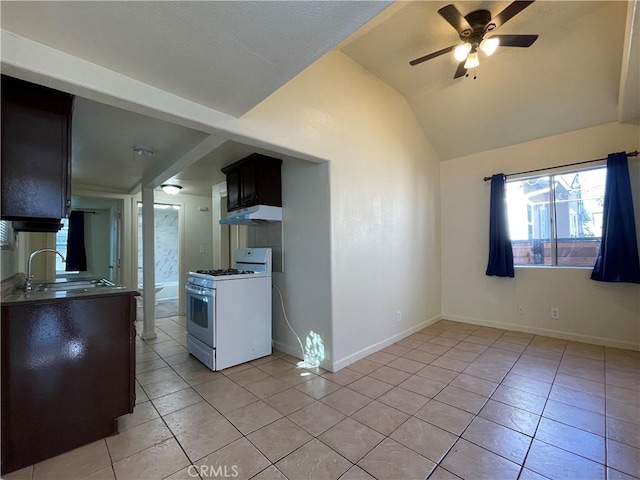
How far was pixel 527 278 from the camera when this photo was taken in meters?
3.96

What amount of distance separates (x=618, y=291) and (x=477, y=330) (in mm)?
1619

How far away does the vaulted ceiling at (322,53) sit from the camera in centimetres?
122

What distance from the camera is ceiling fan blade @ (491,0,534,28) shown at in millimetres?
2031

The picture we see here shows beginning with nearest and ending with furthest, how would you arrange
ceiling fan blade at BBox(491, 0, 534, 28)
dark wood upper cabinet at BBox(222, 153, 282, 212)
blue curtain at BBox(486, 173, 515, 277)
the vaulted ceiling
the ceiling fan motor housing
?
the vaulted ceiling < ceiling fan blade at BBox(491, 0, 534, 28) < the ceiling fan motor housing < dark wood upper cabinet at BBox(222, 153, 282, 212) < blue curtain at BBox(486, 173, 515, 277)

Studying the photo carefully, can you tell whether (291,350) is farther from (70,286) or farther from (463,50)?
(463,50)

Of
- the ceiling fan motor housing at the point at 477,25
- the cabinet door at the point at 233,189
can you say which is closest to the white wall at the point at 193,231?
the cabinet door at the point at 233,189

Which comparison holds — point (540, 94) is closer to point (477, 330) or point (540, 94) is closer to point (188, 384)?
point (477, 330)

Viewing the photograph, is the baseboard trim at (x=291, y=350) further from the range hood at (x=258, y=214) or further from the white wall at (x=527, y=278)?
the white wall at (x=527, y=278)

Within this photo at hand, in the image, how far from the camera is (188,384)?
258 cm

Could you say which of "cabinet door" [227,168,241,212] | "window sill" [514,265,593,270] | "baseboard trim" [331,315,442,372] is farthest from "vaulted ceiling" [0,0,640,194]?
"baseboard trim" [331,315,442,372]

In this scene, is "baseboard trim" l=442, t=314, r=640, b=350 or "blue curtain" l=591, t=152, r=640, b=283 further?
"baseboard trim" l=442, t=314, r=640, b=350

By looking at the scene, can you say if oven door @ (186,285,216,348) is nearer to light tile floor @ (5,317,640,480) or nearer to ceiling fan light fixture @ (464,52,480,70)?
light tile floor @ (5,317,640,480)

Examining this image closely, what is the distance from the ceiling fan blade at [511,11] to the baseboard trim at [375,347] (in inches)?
128

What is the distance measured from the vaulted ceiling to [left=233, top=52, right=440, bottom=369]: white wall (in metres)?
0.39
